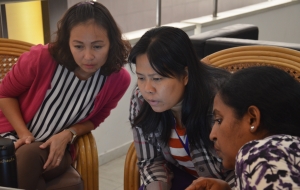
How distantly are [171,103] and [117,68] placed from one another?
1.32ft

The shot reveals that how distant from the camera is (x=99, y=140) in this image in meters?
3.08

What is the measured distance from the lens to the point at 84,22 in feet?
5.87

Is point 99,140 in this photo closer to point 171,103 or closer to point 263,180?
point 171,103

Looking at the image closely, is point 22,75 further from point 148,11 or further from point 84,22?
point 148,11

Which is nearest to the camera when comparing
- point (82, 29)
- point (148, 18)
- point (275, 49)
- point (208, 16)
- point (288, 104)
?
point (288, 104)

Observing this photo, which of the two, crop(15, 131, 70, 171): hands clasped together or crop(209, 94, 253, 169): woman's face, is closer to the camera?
crop(209, 94, 253, 169): woman's face

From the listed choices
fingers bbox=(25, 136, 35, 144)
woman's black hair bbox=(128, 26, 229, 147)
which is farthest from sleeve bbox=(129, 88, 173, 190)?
fingers bbox=(25, 136, 35, 144)

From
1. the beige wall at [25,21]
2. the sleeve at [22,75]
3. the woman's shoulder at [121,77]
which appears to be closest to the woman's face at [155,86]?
the woman's shoulder at [121,77]

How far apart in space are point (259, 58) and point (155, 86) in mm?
419

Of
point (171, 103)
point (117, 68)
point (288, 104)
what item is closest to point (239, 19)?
point (117, 68)

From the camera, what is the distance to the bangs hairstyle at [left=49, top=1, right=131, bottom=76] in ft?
5.91

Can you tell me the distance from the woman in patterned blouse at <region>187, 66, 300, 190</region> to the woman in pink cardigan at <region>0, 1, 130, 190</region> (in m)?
0.72

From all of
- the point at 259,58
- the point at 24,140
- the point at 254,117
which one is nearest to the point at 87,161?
the point at 24,140

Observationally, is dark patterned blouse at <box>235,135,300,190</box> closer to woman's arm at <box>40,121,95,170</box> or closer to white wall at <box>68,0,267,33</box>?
woman's arm at <box>40,121,95,170</box>
